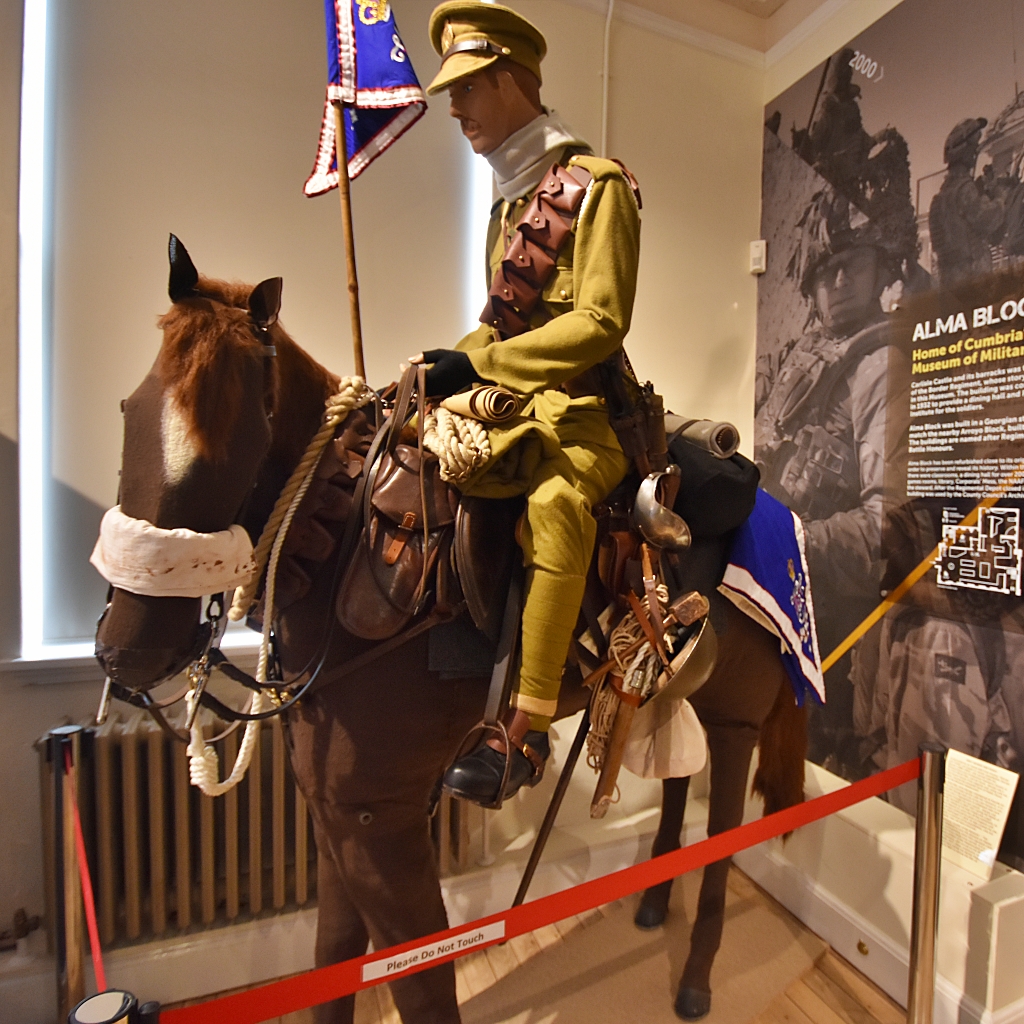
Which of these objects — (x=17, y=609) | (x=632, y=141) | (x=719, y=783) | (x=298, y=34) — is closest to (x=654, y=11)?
(x=632, y=141)

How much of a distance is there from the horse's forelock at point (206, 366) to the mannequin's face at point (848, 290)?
8.62 feet

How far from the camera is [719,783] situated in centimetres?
221

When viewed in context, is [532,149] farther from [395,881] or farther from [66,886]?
[66,886]

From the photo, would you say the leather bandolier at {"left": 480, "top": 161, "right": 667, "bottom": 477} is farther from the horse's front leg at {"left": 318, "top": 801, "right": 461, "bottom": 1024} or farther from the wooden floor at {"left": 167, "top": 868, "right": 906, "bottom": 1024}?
the wooden floor at {"left": 167, "top": 868, "right": 906, "bottom": 1024}

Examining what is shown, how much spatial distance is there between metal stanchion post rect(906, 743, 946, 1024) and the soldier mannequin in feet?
4.07

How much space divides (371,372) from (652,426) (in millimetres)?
1437

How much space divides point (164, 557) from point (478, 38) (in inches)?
55.3

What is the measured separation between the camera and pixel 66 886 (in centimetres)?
175

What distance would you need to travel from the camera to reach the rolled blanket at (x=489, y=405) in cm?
134

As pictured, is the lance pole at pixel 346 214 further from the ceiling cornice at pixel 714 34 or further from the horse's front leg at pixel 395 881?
the ceiling cornice at pixel 714 34

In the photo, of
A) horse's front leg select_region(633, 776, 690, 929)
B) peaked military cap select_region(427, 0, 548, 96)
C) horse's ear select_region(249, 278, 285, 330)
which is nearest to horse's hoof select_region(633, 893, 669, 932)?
horse's front leg select_region(633, 776, 690, 929)

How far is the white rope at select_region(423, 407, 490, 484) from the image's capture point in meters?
1.31

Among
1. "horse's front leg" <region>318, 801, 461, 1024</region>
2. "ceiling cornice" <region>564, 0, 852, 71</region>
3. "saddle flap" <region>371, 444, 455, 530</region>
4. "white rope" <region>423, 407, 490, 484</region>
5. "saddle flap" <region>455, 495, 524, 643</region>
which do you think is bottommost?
"horse's front leg" <region>318, 801, 461, 1024</region>

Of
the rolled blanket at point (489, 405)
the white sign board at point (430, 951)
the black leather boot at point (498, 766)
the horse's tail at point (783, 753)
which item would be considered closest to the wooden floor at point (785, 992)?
the horse's tail at point (783, 753)
